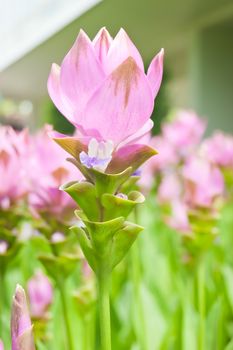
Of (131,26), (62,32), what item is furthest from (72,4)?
(62,32)

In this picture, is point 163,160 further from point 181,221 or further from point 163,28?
→ point 163,28

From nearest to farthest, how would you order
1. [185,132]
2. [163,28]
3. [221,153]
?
[221,153] → [185,132] → [163,28]

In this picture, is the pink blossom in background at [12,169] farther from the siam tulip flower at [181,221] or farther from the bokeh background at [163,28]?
the bokeh background at [163,28]

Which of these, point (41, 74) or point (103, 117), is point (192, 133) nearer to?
point (103, 117)

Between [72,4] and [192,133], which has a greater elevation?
[72,4]

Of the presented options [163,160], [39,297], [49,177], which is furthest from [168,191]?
[49,177]

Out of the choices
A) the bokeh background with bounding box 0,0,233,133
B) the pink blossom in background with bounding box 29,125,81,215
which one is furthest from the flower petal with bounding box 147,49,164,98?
the bokeh background with bounding box 0,0,233,133

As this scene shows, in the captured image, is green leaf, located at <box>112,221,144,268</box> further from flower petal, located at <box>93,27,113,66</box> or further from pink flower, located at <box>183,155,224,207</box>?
pink flower, located at <box>183,155,224,207</box>
